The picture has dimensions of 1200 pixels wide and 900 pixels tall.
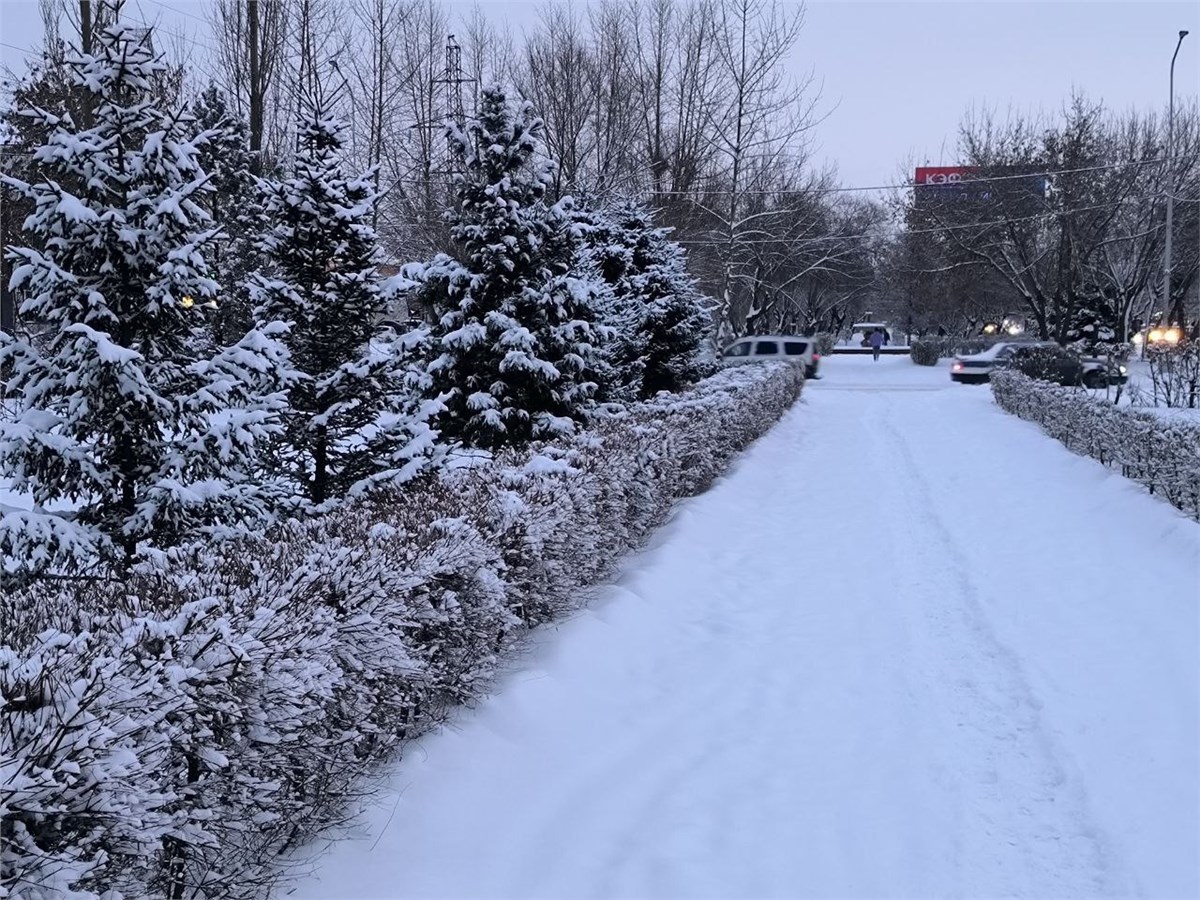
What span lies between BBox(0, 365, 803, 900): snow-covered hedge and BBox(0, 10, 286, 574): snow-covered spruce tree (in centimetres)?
200

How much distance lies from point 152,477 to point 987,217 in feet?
115

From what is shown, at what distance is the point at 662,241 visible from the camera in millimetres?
20109

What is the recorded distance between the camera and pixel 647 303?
19391 millimetres

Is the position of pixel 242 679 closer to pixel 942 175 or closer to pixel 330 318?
pixel 330 318

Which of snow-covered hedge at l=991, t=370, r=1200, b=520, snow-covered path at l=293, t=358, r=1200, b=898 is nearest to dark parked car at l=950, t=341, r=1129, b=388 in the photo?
snow-covered hedge at l=991, t=370, r=1200, b=520

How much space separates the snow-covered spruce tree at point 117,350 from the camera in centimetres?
657

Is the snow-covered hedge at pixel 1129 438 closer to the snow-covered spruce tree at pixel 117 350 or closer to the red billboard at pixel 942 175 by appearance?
the snow-covered spruce tree at pixel 117 350

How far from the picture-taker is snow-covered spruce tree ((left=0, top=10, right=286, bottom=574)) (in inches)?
259

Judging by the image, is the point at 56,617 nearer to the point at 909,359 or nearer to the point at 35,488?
the point at 35,488

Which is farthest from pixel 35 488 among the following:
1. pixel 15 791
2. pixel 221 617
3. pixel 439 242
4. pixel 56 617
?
pixel 439 242

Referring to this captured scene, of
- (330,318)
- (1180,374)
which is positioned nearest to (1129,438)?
(330,318)

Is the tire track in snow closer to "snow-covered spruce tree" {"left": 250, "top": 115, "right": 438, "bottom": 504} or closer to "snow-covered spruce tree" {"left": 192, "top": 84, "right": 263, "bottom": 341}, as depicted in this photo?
"snow-covered spruce tree" {"left": 250, "top": 115, "right": 438, "bottom": 504}

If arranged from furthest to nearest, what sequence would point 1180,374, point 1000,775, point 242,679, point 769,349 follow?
point 769,349, point 1180,374, point 1000,775, point 242,679

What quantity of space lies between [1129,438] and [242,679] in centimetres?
1144
